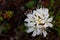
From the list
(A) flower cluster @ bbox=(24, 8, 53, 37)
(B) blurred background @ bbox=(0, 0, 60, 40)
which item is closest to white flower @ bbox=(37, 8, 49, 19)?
(A) flower cluster @ bbox=(24, 8, 53, 37)

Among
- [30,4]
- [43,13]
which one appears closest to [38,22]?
[43,13]

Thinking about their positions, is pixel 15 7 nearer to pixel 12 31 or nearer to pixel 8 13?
pixel 8 13

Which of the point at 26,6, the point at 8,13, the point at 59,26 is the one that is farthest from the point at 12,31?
the point at 59,26

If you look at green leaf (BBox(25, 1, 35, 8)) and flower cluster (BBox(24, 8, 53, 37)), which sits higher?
green leaf (BBox(25, 1, 35, 8))

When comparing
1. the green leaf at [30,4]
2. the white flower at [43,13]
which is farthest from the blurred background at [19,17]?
the white flower at [43,13]

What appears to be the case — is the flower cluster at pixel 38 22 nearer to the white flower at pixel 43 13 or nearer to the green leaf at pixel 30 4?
the white flower at pixel 43 13

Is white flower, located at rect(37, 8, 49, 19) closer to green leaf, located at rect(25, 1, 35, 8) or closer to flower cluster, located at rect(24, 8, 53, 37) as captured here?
flower cluster, located at rect(24, 8, 53, 37)

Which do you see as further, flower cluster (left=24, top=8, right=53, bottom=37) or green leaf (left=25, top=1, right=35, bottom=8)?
green leaf (left=25, top=1, right=35, bottom=8)

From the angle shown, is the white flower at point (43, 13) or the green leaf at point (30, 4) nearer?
the white flower at point (43, 13)

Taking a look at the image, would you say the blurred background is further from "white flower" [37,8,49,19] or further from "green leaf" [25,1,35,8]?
"white flower" [37,8,49,19]
